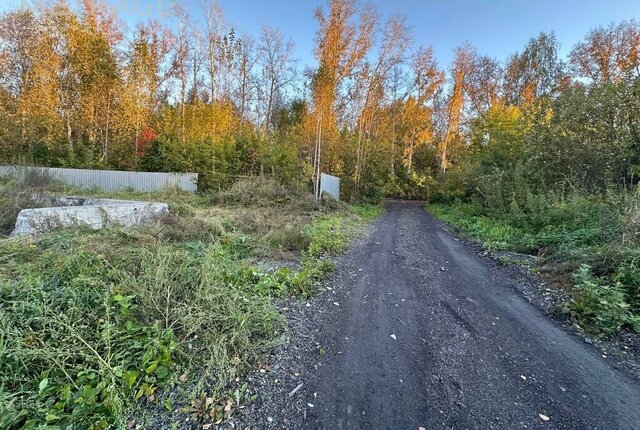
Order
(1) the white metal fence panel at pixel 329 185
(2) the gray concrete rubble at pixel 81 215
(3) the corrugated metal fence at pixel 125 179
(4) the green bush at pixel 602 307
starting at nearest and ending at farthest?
(4) the green bush at pixel 602 307 < (2) the gray concrete rubble at pixel 81 215 < (1) the white metal fence panel at pixel 329 185 < (3) the corrugated metal fence at pixel 125 179

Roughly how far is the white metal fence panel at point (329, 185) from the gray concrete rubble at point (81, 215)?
5811 millimetres

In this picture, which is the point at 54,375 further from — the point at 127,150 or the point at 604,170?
the point at 127,150

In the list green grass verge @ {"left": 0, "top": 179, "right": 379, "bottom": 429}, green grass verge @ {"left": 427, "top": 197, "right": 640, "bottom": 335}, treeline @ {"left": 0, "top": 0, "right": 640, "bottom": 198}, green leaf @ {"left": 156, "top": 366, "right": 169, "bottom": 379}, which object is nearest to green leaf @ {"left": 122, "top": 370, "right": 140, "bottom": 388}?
green grass verge @ {"left": 0, "top": 179, "right": 379, "bottom": 429}

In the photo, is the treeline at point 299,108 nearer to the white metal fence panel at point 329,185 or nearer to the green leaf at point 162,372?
the white metal fence panel at point 329,185

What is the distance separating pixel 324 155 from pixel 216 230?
29.0 ft

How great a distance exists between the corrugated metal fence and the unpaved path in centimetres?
1068

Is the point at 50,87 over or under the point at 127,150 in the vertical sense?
over

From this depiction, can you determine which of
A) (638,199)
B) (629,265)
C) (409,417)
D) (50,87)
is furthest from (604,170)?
(50,87)

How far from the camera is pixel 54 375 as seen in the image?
5.17ft

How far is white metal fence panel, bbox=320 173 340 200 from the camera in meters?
11.1

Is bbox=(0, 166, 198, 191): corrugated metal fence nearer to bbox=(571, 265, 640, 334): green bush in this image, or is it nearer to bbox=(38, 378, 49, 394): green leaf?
bbox=(38, 378, 49, 394): green leaf

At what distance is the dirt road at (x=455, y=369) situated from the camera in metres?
1.65

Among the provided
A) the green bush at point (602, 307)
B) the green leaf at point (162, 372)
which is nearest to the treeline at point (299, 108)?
the green bush at point (602, 307)

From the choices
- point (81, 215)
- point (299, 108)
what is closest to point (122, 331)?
point (81, 215)
